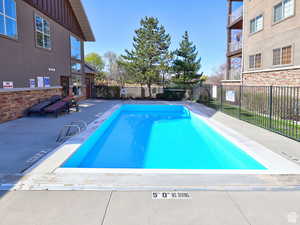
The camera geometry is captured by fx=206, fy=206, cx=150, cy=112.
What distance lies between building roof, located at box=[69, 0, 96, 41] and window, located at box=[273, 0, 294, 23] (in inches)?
513

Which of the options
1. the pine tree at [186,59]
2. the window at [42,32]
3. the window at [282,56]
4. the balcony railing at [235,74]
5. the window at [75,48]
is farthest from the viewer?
the pine tree at [186,59]

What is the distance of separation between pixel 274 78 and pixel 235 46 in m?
7.18

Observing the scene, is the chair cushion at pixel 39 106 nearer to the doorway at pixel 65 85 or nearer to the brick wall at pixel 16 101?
the brick wall at pixel 16 101

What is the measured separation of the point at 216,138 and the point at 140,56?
51.4 ft

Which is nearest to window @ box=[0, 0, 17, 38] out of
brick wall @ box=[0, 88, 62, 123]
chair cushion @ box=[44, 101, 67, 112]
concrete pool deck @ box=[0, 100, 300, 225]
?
brick wall @ box=[0, 88, 62, 123]

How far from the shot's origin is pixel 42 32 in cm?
1166

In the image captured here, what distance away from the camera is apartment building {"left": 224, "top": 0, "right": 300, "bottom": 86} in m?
11.0

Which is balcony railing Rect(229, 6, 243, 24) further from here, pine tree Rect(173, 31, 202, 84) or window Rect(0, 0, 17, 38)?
window Rect(0, 0, 17, 38)

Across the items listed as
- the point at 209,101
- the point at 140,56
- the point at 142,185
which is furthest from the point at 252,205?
the point at 140,56

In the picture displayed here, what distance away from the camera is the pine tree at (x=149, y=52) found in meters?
21.0

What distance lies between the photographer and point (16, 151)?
4.85 metres

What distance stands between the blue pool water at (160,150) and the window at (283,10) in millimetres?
8258

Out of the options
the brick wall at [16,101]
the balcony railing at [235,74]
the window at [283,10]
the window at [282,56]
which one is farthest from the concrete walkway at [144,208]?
A: the balcony railing at [235,74]

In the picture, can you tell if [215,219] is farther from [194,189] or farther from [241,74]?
[241,74]
